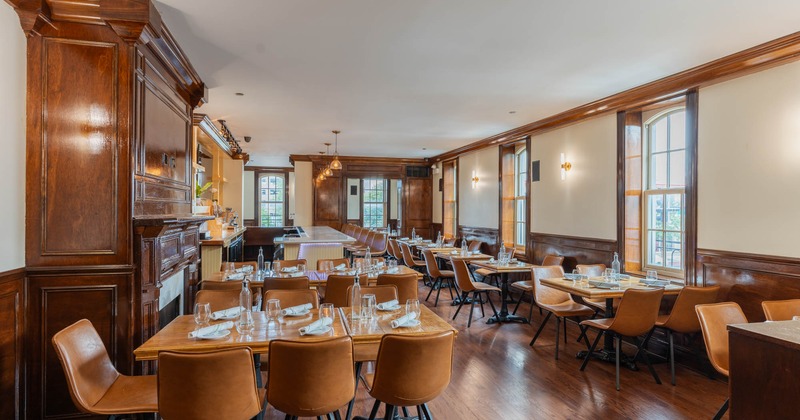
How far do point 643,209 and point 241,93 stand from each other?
16.6ft

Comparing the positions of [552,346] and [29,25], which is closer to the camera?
[29,25]

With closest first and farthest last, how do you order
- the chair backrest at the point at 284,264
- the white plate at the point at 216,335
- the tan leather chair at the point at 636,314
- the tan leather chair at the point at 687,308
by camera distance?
the white plate at the point at 216,335
the tan leather chair at the point at 636,314
the tan leather chair at the point at 687,308
the chair backrest at the point at 284,264

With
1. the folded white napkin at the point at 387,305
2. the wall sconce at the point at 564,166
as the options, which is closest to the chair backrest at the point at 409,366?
the folded white napkin at the point at 387,305

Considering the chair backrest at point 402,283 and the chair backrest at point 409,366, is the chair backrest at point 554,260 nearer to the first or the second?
the chair backrest at point 402,283

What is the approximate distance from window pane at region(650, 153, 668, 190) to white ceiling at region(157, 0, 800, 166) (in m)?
0.97

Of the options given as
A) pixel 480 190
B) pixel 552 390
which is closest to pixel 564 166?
pixel 480 190

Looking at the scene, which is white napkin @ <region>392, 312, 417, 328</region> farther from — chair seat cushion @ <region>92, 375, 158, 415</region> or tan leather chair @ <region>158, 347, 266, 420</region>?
chair seat cushion @ <region>92, 375, 158, 415</region>

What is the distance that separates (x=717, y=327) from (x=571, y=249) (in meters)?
3.35

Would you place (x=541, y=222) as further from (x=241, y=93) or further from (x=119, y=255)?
(x=119, y=255)

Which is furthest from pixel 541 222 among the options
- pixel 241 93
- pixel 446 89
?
pixel 241 93

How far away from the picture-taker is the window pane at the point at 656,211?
504 centimetres

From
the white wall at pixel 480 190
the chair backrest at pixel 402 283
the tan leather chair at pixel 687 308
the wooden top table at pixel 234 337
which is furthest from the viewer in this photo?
the white wall at pixel 480 190

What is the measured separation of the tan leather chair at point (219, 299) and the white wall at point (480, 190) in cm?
595

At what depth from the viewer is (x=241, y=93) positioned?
5227 mm
